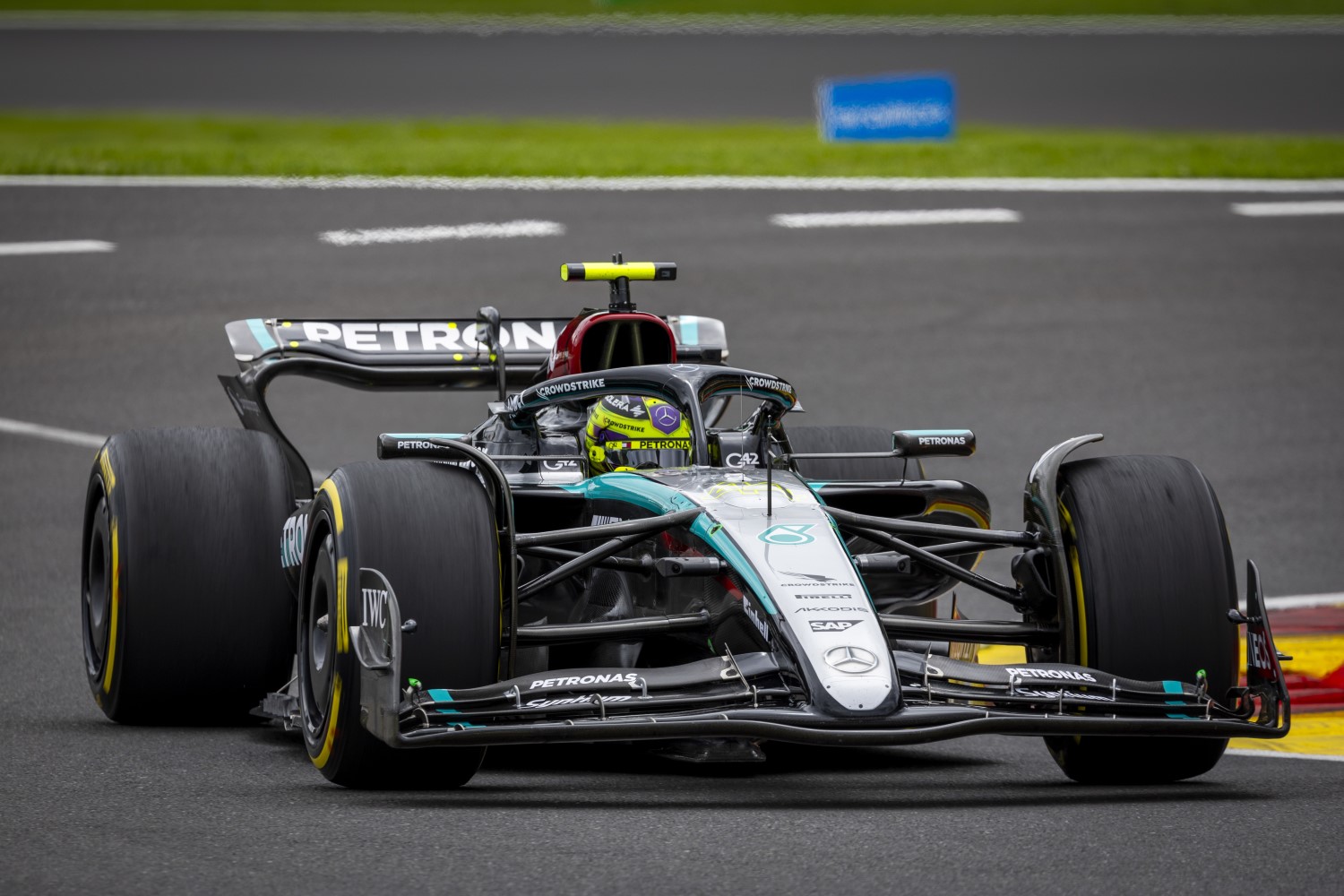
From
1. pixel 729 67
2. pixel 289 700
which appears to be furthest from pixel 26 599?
pixel 729 67

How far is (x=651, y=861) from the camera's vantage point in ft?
17.9

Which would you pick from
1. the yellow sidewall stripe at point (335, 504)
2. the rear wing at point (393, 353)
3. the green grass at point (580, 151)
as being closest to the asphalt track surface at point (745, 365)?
the green grass at point (580, 151)

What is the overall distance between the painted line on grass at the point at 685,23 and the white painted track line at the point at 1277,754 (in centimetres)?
2441

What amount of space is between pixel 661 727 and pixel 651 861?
0.64 meters

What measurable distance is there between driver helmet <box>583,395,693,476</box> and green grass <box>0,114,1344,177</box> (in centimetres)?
1244

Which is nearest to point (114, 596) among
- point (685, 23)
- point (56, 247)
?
point (56, 247)

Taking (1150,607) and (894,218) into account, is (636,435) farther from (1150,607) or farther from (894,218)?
(894,218)

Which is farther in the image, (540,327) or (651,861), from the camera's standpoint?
(540,327)

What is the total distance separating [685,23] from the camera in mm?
33188

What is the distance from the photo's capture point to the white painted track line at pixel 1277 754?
7.77m

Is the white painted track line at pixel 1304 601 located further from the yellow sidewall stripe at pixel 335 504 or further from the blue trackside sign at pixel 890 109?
the blue trackside sign at pixel 890 109

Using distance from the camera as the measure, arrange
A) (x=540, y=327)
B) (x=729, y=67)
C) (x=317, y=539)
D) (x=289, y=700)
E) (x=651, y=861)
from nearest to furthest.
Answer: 1. (x=651, y=861)
2. (x=317, y=539)
3. (x=289, y=700)
4. (x=540, y=327)
5. (x=729, y=67)

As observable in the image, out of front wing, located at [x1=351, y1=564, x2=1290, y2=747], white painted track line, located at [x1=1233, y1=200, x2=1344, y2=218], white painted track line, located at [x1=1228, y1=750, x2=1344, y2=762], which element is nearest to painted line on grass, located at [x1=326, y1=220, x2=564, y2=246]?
Answer: white painted track line, located at [x1=1233, y1=200, x2=1344, y2=218]

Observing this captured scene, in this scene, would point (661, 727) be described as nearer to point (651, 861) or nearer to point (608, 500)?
point (651, 861)
